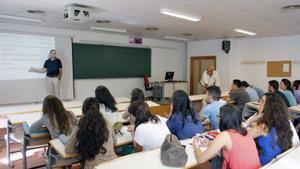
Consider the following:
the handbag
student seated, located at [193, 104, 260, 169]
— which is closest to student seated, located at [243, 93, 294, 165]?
student seated, located at [193, 104, 260, 169]

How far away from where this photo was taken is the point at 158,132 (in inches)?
97.6

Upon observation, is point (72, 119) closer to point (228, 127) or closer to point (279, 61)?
point (228, 127)

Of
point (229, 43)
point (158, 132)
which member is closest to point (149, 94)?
point (229, 43)

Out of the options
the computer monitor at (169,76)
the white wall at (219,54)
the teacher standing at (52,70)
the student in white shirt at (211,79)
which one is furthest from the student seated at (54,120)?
the white wall at (219,54)

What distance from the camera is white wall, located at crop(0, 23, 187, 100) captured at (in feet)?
23.9

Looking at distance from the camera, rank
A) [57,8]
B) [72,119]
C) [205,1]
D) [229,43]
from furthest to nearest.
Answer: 1. [229,43]
2. [57,8]
3. [205,1]
4. [72,119]

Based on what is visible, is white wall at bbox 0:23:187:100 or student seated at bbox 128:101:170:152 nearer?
student seated at bbox 128:101:170:152

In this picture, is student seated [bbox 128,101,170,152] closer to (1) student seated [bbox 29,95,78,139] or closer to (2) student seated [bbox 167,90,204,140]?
(2) student seated [bbox 167,90,204,140]

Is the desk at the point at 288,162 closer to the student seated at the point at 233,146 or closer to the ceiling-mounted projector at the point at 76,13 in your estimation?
the student seated at the point at 233,146

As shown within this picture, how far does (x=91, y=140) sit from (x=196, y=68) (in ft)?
30.1

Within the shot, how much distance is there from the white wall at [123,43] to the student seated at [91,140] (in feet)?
18.1

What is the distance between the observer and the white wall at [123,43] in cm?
730

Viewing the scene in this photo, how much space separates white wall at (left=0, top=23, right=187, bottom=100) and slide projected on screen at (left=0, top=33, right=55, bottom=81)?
0.22 metres

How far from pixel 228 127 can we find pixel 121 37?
7.35m
